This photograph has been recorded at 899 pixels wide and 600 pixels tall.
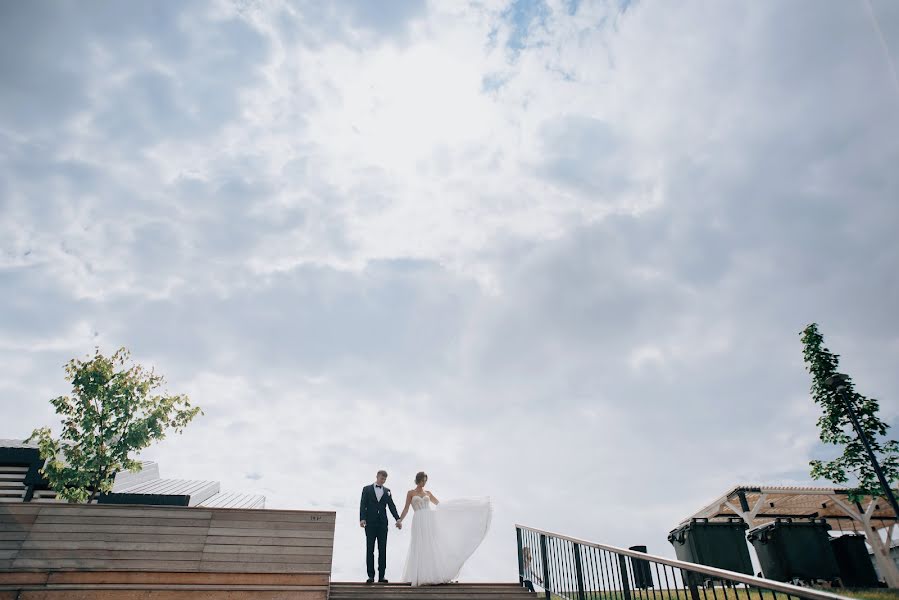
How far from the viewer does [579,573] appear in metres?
7.82

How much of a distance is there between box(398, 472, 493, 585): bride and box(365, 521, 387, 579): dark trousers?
394 mm

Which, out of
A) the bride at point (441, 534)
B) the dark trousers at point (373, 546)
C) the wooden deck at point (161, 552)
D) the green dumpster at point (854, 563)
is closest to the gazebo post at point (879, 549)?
the green dumpster at point (854, 563)

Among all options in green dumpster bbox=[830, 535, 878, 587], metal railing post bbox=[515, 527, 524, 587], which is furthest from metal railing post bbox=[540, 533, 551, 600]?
green dumpster bbox=[830, 535, 878, 587]

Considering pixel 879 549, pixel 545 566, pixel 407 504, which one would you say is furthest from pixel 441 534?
pixel 879 549

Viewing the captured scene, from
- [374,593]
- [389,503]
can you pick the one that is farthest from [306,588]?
[389,503]

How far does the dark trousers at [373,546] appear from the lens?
10000 millimetres

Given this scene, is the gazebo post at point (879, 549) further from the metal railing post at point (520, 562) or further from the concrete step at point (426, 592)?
the concrete step at point (426, 592)

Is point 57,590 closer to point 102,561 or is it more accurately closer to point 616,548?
point 102,561

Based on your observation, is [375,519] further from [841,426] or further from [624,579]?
[841,426]

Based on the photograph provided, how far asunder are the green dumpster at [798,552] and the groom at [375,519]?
8.71 metres

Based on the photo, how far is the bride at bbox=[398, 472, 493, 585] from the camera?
9.49 metres

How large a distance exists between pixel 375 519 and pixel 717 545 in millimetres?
7998

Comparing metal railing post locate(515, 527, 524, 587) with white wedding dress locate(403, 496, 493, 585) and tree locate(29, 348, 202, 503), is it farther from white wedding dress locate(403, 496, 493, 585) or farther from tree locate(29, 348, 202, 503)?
tree locate(29, 348, 202, 503)

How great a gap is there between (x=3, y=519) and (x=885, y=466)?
2304cm
